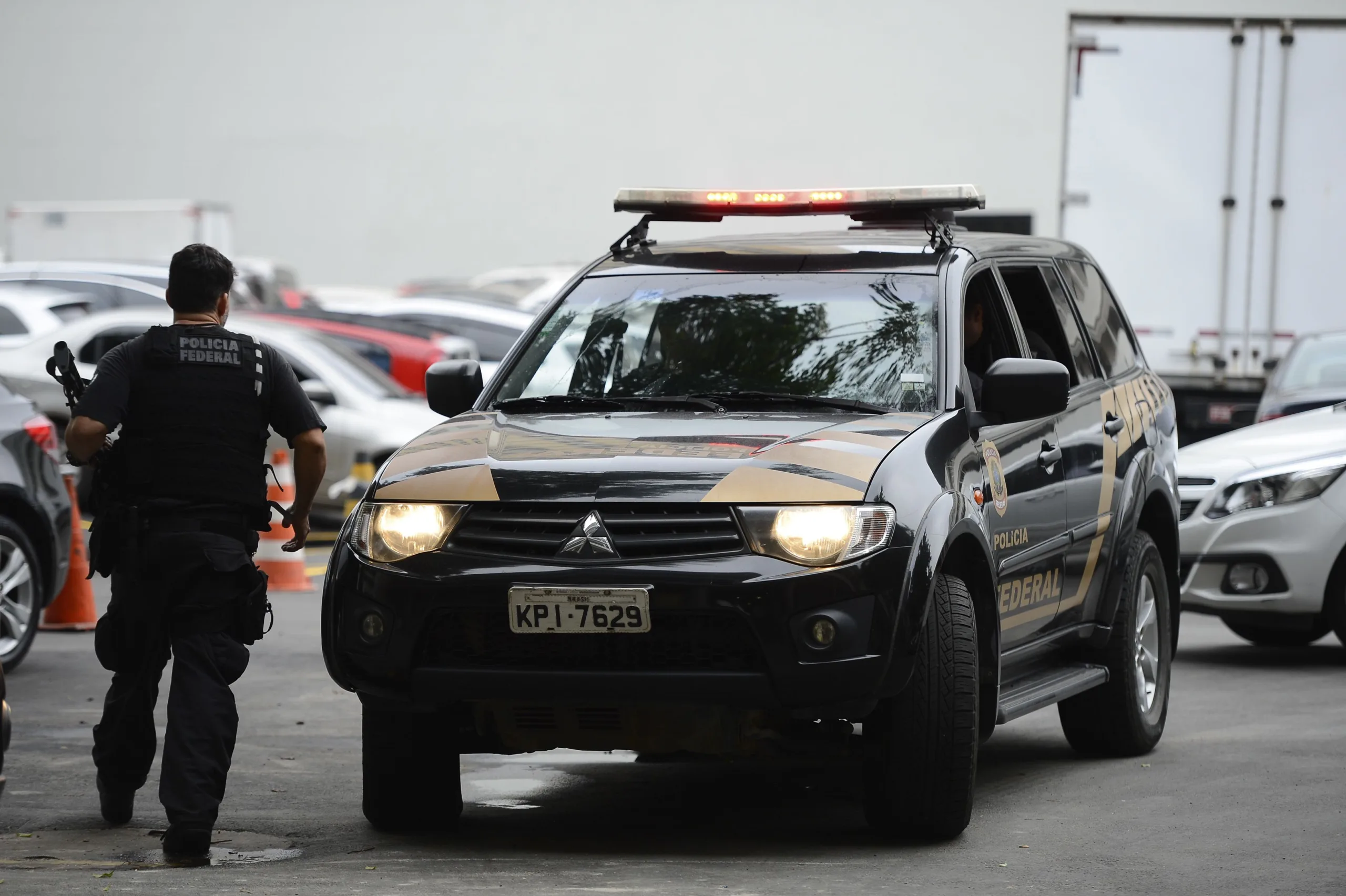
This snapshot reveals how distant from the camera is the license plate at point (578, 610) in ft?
17.2

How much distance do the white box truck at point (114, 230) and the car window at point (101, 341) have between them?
57.7 ft

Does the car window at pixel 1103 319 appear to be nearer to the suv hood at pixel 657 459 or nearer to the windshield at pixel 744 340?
the windshield at pixel 744 340

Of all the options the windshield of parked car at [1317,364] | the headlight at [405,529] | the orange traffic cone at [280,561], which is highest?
the headlight at [405,529]

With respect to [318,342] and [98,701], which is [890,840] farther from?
[318,342]

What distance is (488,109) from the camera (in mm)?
43844

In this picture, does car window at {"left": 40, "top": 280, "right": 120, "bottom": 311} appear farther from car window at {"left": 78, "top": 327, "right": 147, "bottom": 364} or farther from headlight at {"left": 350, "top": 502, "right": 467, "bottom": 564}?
headlight at {"left": 350, "top": 502, "right": 467, "bottom": 564}

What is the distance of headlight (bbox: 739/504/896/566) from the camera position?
17.4 ft

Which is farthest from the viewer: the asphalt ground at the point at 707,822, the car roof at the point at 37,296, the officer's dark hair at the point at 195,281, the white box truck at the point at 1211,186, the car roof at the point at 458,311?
the car roof at the point at 458,311

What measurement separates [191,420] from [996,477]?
229 centimetres

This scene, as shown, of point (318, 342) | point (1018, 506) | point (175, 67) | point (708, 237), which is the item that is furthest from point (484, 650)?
point (175, 67)

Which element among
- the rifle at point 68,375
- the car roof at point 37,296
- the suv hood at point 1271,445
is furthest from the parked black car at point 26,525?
the car roof at point 37,296

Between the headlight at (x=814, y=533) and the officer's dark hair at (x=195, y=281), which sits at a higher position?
the officer's dark hair at (x=195, y=281)

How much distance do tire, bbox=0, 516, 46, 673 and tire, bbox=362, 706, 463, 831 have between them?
3.60 meters

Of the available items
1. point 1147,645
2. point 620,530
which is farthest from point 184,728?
point 1147,645
